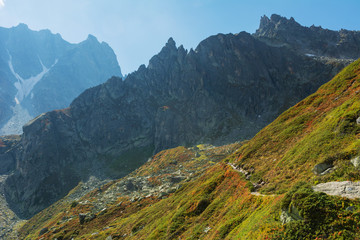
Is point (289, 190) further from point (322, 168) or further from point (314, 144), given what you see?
point (314, 144)

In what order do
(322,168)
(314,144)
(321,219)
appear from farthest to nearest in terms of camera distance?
(314,144) < (322,168) < (321,219)

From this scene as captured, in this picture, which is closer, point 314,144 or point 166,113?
point 314,144

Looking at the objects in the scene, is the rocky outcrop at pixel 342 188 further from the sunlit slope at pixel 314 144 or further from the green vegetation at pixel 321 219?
the sunlit slope at pixel 314 144

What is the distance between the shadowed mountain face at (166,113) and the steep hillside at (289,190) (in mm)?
84221

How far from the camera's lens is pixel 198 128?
482 ft

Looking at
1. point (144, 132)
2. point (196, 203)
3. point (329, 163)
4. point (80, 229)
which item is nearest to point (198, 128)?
point (144, 132)

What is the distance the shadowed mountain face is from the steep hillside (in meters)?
84.2

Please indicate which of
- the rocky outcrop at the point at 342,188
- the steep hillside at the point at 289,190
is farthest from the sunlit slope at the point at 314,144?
the rocky outcrop at the point at 342,188

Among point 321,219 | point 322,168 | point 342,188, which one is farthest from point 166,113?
point 321,219

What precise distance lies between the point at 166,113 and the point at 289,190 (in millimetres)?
148760

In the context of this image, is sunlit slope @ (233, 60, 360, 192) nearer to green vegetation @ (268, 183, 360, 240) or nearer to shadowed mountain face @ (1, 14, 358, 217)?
green vegetation @ (268, 183, 360, 240)

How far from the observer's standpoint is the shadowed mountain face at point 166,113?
136375mm

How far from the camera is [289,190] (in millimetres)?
14188

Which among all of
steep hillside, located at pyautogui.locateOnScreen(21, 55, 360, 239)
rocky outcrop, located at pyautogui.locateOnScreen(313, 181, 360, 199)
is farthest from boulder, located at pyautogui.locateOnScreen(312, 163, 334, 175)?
rocky outcrop, located at pyautogui.locateOnScreen(313, 181, 360, 199)
